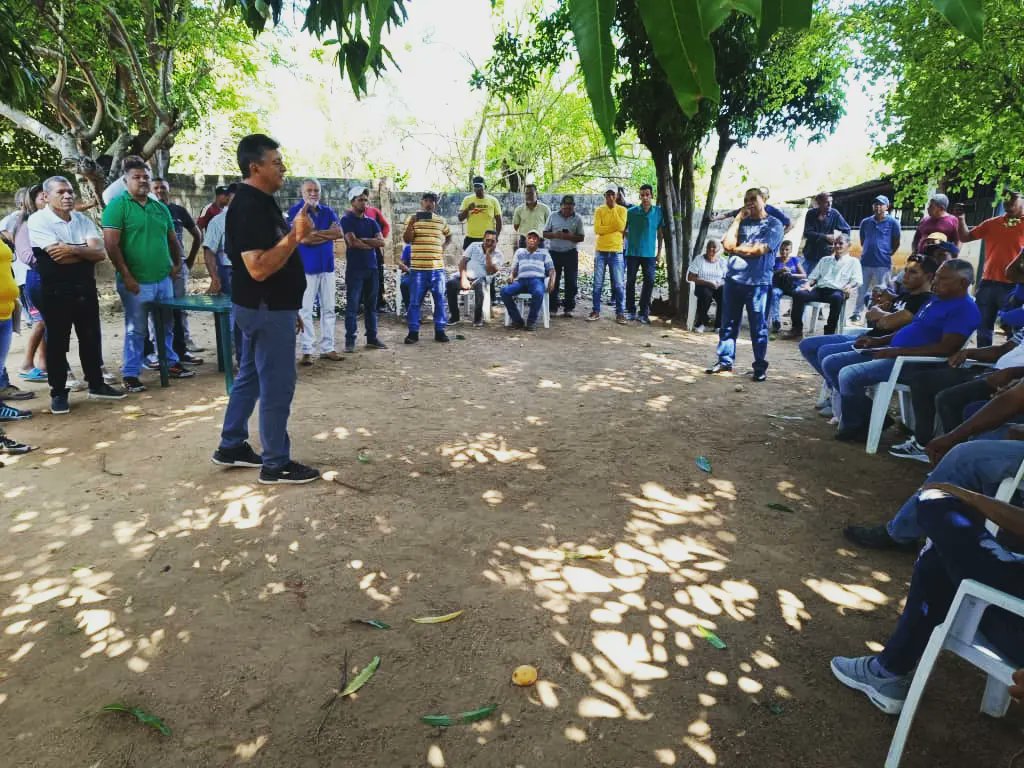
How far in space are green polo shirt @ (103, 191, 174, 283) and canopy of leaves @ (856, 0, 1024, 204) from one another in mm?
6466

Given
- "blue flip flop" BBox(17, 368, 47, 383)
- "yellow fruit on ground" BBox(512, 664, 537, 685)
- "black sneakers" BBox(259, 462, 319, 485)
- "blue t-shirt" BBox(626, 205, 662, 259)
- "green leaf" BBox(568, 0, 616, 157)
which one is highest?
"blue t-shirt" BBox(626, 205, 662, 259)

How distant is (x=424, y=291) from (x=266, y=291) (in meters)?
4.33

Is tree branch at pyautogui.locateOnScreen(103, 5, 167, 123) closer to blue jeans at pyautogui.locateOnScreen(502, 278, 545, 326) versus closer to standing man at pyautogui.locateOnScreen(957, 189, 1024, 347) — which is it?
blue jeans at pyautogui.locateOnScreen(502, 278, 545, 326)

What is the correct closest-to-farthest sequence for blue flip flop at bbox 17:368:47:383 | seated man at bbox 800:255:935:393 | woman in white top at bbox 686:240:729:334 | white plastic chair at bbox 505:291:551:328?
seated man at bbox 800:255:935:393 < blue flip flop at bbox 17:368:47:383 < woman in white top at bbox 686:240:729:334 < white plastic chair at bbox 505:291:551:328

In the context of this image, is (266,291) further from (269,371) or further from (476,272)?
(476,272)

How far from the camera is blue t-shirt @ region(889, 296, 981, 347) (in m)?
3.96

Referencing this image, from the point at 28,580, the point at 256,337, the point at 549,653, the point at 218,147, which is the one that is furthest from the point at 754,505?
the point at 218,147

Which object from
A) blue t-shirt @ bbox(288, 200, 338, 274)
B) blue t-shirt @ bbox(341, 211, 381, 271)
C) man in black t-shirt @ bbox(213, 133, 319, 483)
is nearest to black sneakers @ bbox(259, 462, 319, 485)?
man in black t-shirt @ bbox(213, 133, 319, 483)

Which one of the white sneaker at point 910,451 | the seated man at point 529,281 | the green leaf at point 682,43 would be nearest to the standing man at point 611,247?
the seated man at point 529,281

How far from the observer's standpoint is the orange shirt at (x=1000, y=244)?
21.1ft

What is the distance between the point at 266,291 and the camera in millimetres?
3410

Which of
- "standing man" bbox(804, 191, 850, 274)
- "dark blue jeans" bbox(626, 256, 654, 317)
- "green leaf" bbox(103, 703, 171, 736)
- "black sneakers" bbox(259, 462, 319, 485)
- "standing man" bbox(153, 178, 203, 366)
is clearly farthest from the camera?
"dark blue jeans" bbox(626, 256, 654, 317)

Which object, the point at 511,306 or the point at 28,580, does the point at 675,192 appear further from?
the point at 28,580

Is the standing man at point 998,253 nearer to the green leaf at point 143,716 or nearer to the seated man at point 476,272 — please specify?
the seated man at point 476,272
